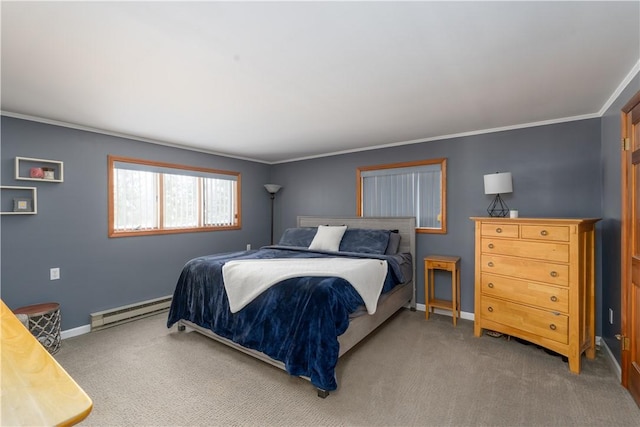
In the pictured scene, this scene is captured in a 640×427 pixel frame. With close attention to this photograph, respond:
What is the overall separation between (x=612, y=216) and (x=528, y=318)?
114 centimetres

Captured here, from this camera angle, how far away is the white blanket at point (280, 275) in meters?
2.49

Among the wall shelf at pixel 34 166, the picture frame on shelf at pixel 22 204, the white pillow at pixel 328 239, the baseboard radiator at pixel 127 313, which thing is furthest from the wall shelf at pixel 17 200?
the white pillow at pixel 328 239

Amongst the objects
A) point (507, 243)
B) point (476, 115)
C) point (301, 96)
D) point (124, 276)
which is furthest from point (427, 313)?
point (124, 276)

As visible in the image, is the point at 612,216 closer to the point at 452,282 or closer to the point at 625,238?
the point at 625,238

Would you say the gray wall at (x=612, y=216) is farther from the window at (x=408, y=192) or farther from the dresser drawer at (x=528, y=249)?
the window at (x=408, y=192)

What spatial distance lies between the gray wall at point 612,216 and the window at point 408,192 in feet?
4.89

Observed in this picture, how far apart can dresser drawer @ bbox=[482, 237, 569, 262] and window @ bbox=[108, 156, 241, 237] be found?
12.5ft

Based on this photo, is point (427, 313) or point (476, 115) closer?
point (476, 115)

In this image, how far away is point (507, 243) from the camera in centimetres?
283

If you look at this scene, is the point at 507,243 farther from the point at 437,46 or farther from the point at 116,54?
the point at 116,54

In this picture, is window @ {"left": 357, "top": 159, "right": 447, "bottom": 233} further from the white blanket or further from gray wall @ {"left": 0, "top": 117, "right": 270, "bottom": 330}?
gray wall @ {"left": 0, "top": 117, "right": 270, "bottom": 330}

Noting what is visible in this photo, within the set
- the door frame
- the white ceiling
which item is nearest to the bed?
the white ceiling

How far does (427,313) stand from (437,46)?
116 inches

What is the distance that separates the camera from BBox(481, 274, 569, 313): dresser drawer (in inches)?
98.7
